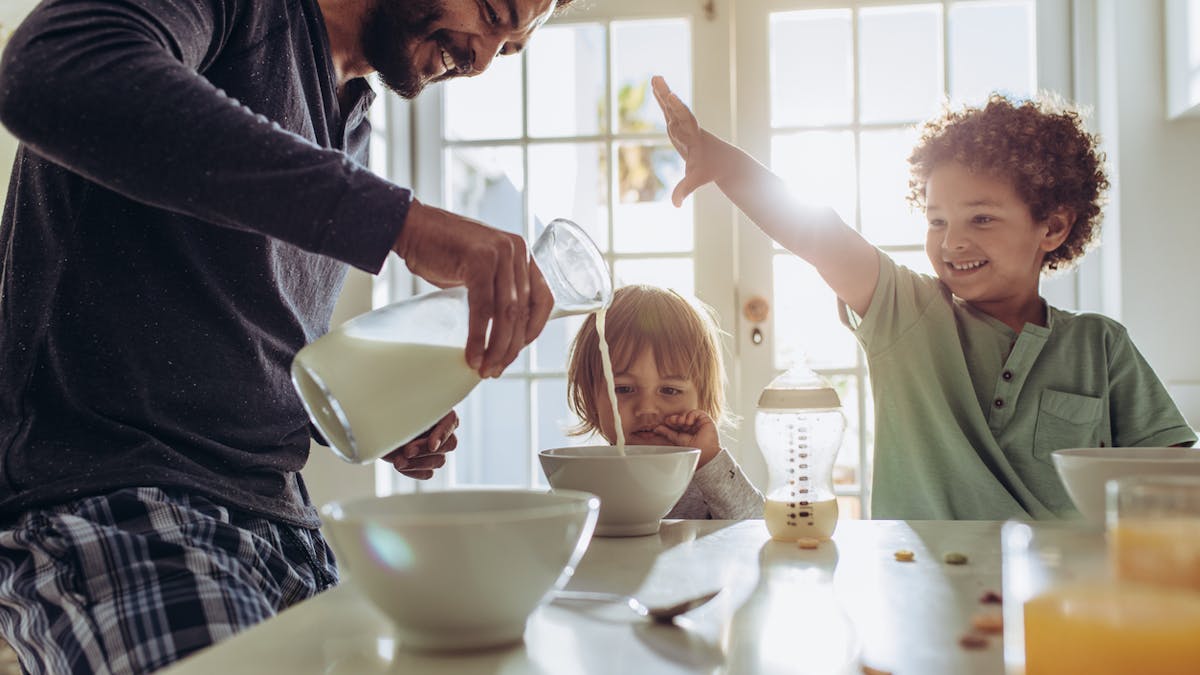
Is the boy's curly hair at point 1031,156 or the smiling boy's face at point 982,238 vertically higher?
the boy's curly hair at point 1031,156

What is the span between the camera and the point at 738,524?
0.96 metres

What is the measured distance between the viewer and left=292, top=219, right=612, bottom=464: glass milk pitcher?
0.70 m

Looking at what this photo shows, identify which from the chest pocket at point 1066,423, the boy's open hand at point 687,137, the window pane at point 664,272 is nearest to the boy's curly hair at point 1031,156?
the chest pocket at point 1066,423

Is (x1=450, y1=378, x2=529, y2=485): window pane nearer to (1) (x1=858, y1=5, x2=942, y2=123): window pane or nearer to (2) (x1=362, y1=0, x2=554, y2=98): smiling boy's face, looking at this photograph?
(1) (x1=858, y1=5, x2=942, y2=123): window pane

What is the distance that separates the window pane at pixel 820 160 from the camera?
8.48ft

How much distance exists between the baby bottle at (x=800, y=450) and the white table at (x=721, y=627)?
69 millimetres

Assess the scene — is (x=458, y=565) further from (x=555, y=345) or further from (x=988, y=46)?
(x=988, y=46)

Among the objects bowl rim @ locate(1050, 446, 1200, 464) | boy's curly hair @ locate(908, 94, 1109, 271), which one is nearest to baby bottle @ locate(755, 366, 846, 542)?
bowl rim @ locate(1050, 446, 1200, 464)

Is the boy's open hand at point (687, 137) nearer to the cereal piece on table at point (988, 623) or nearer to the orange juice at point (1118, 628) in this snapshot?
the cereal piece on table at point (988, 623)

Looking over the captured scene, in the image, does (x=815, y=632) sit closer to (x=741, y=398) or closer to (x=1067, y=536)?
(x=1067, y=536)

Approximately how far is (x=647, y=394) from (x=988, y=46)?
A: 63.5 inches

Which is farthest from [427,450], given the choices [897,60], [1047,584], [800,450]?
[897,60]

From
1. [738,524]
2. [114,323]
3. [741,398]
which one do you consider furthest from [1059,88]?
[114,323]

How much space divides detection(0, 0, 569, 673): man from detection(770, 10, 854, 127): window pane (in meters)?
1.56
